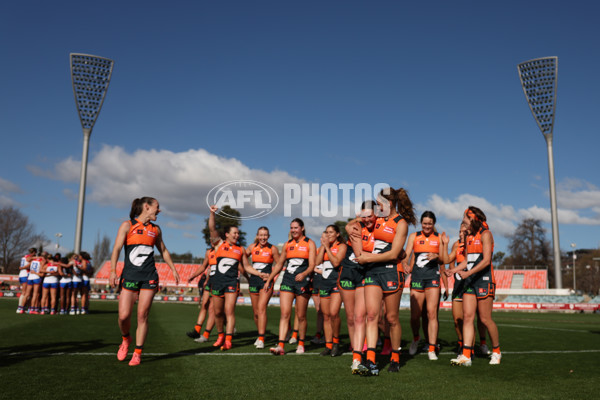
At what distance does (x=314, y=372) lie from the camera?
6.20 meters

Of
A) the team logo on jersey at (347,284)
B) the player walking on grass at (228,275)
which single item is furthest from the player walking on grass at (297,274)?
the team logo on jersey at (347,284)

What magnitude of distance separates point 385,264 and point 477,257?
2.23m

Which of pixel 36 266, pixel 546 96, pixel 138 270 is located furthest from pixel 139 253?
pixel 546 96

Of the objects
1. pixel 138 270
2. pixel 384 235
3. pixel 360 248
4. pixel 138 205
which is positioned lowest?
pixel 138 270

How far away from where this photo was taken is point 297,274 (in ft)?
27.3

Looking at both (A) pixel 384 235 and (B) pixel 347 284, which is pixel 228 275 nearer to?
(B) pixel 347 284

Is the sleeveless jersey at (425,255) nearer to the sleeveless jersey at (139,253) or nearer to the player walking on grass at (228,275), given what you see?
the player walking on grass at (228,275)

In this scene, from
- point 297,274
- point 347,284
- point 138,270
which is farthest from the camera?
point 297,274

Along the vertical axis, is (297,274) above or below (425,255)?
below

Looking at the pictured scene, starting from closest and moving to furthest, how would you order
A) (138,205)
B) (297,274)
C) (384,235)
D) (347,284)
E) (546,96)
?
(384,235)
(138,205)
(347,284)
(297,274)
(546,96)

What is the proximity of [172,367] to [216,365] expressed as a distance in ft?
2.03

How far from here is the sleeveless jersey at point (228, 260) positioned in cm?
882

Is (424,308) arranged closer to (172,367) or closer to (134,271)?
(172,367)

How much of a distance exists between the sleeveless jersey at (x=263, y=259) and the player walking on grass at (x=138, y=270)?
8.48ft
